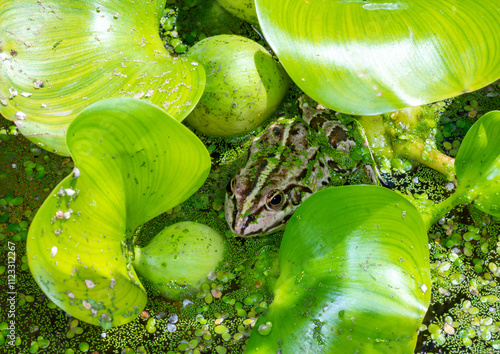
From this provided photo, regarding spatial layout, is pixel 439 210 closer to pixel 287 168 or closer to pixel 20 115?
pixel 287 168

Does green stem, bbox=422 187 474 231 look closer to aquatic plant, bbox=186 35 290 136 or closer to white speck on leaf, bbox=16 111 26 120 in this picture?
aquatic plant, bbox=186 35 290 136

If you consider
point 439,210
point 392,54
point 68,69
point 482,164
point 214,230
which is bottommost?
point 214,230

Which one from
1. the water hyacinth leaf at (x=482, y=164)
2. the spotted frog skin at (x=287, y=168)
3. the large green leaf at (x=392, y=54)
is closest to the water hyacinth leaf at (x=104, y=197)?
the spotted frog skin at (x=287, y=168)

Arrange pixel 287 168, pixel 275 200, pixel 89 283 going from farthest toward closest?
pixel 287 168, pixel 275 200, pixel 89 283

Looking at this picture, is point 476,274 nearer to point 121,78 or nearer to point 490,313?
point 490,313

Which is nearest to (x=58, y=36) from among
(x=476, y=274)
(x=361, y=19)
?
(x=361, y=19)

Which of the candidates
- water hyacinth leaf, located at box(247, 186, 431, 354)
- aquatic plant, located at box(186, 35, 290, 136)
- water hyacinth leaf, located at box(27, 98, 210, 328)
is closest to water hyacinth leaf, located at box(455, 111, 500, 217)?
water hyacinth leaf, located at box(247, 186, 431, 354)

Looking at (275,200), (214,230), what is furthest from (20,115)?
(275,200)
